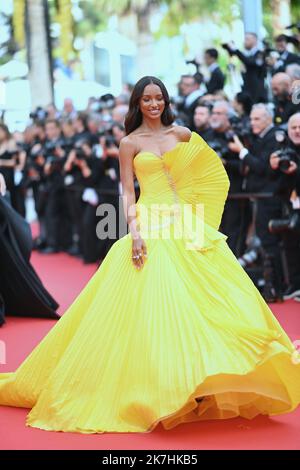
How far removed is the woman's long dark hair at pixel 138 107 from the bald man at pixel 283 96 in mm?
4179

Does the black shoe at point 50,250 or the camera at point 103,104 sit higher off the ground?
the camera at point 103,104

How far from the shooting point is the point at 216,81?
1187 centimetres

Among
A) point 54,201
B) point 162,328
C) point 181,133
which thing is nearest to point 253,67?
point 54,201

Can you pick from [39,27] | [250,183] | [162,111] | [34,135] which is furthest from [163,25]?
[162,111]

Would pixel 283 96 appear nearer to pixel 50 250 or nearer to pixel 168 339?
pixel 168 339

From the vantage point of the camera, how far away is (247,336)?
4570 mm

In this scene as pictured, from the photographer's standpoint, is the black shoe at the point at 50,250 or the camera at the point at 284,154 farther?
the black shoe at the point at 50,250

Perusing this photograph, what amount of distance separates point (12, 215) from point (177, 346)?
159 inches

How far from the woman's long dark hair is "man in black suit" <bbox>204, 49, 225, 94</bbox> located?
6.76 m

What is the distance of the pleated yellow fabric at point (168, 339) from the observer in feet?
14.9

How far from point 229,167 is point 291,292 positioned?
1.40 m

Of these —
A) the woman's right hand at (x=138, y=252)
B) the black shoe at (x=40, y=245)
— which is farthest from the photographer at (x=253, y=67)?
the woman's right hand at (x=138, y=252)

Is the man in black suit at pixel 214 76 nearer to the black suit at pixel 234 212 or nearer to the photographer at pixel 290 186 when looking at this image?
the black suit at pixel 234 212

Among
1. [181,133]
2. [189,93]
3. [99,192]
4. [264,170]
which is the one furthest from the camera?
[99,192]
